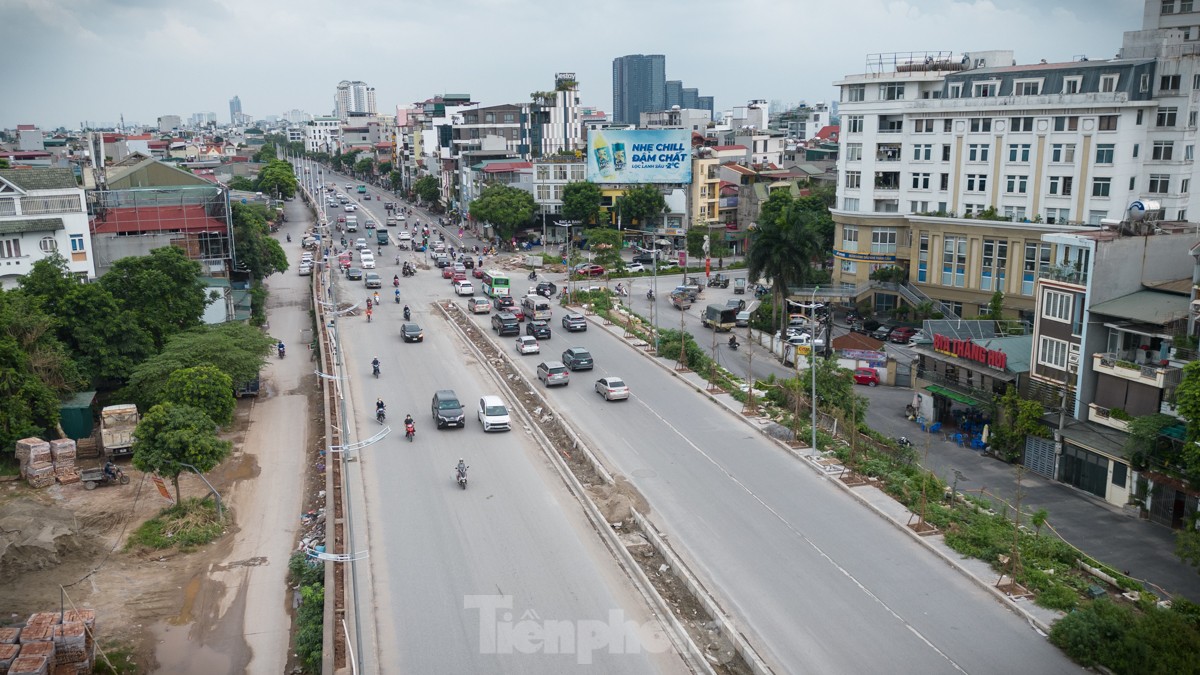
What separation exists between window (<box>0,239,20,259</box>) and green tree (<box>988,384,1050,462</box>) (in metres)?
49.0

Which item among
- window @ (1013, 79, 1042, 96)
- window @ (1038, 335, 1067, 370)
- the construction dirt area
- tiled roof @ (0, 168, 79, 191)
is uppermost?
window @ (1013, 79, 1042, 96)

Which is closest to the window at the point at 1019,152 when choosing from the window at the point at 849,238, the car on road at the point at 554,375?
the window at the point at 849,238

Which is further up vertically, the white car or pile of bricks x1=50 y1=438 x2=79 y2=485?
the white car

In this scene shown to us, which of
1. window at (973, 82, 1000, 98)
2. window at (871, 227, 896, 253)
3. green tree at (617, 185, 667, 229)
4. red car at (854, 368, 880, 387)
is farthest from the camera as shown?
green tree at (617, 185, 667, 229)

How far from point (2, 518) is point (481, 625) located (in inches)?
679

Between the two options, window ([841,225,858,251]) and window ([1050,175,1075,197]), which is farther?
window ([841,225,858,251])

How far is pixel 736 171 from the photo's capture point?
305 ft

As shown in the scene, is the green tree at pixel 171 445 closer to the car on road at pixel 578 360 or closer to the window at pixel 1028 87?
the car on road at pixel 578 360

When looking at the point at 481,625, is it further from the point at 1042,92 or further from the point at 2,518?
the point at 1042,92

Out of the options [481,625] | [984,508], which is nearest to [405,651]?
[481,625]

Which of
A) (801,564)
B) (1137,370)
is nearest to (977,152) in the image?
(1137,370)

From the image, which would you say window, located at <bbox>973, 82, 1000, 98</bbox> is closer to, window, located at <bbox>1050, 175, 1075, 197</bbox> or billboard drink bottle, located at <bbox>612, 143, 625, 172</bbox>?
window, located at <bbox>1050, 175, 1075, 197</bbox>

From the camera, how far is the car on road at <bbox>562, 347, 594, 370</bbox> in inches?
1767

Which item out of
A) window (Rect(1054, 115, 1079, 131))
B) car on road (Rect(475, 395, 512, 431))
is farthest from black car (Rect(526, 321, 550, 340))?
window (Rect(1054, 115, 1079, 131))
